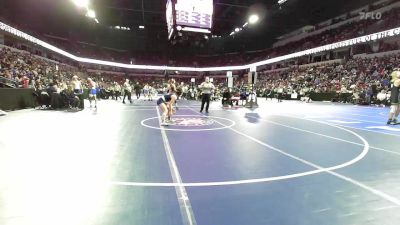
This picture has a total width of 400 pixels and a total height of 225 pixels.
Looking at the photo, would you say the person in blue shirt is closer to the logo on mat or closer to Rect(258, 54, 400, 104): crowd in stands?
the logo on mat

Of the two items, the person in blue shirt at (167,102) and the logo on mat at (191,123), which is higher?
the person in blue shirt at (167,102)

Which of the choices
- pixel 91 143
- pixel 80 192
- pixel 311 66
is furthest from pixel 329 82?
pixel 80 192

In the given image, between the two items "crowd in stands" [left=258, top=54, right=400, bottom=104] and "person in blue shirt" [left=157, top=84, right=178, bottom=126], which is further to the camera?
"crowd in stands" [left=258, top=54, right=400, bottom=104]

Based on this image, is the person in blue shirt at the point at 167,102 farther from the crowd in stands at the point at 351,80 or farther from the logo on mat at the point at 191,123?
the crowd in stands at the point at 351,80

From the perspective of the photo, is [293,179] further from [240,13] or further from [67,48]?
[67,48]

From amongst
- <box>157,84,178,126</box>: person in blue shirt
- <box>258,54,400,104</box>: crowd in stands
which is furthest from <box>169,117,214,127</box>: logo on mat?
<box>258,54,400,104</box>: crowd in stands

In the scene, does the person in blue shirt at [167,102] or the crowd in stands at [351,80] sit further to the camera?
the crowd in stands at [351,80]

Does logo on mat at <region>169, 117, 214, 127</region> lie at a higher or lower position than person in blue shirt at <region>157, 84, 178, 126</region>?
lower

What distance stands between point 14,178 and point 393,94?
1116 cm

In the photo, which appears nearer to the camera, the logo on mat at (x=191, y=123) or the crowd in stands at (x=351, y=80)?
the logo on mat at (x=191, y=123)

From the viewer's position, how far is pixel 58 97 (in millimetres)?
15953

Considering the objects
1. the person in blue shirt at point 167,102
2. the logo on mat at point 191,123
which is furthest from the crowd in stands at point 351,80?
the person in blue shirt at point 167,102

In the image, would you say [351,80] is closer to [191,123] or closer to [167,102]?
[191,123]

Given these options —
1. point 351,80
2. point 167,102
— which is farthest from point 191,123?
point 351,80
